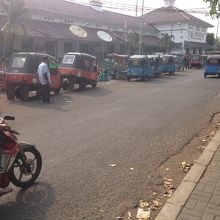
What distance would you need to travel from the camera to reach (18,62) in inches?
631

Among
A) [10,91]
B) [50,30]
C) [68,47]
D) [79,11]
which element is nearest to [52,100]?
[10,91]

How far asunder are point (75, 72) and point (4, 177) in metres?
15.4

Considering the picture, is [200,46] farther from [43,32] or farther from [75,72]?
[75,72]

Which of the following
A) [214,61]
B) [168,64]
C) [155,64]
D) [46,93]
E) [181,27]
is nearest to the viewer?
[46,93]

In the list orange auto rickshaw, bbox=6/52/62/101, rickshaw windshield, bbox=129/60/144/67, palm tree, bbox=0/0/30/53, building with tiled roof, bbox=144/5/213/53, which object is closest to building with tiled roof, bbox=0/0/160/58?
palm tree, bbox=0/0/30/53

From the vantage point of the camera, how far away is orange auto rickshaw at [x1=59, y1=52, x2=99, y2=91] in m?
20.3

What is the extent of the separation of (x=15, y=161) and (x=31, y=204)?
25.6 inches

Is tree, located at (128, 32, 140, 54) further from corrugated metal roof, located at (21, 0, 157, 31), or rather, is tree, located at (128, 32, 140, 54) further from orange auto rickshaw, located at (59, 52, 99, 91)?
orange auto rickshaw, located at (59, 52, 99, 91)

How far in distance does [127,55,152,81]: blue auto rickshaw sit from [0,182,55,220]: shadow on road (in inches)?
902

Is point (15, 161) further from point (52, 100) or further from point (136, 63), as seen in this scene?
point (136, 63)

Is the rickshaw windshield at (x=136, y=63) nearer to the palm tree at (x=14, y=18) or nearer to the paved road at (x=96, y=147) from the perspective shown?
the palm tree at (x=14, y=18)

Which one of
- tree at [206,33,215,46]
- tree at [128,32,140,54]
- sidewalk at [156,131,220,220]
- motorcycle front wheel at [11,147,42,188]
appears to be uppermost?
tree at [206,33,215,46]

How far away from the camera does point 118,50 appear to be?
4859cm

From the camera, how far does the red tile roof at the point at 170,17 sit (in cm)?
6886
